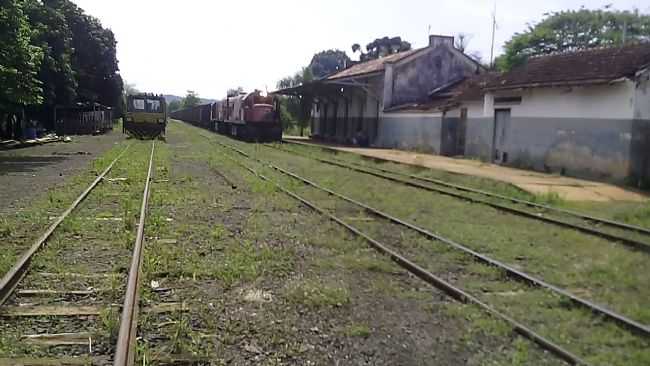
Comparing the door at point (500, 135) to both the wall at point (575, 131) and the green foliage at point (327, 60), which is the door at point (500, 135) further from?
the green foliage at point (327, 60)

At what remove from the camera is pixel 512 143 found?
2495cm

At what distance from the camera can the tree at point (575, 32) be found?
55.4 meters

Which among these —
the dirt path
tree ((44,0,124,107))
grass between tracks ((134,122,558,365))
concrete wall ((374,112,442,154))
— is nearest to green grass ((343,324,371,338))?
grass between tracks ((134,122,558,365))

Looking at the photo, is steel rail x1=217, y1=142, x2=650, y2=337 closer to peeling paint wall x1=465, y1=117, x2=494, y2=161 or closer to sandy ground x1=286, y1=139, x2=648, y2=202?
sandy ground x1=286, y1=139, x2=648, y2=202

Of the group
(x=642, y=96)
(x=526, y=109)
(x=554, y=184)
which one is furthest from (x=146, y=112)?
(x=642, y=96)

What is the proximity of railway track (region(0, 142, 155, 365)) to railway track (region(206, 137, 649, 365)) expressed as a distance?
10.0 feet

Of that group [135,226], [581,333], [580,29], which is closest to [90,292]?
[135,226]

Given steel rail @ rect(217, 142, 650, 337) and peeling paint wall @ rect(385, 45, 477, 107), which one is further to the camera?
peeling paint wall @ rect(385, 45, 477, 107)

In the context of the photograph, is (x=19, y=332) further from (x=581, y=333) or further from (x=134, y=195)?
(x=134, y=195)

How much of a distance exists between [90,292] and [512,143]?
2116 cm

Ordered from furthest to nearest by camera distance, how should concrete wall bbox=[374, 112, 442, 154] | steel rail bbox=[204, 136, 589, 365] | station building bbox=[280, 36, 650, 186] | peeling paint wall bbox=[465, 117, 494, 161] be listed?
concrete wall bbox=[374, 112, 442, 154] < peeling paint wall bbox=[465, 117, 494, 161] < station building bbox=[280, 36, 650, 186] < steel rail bbox=[204, 136, 589, 365]

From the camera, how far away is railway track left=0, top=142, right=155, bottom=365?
4645 mm

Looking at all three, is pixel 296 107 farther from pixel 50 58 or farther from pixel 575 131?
pixel 575 131

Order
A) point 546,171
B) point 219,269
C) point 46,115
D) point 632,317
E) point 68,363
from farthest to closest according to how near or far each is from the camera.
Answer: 1. point 46,115
2. point 546,171
3. point 219,269
4. point 632,317
5. point 68,363
